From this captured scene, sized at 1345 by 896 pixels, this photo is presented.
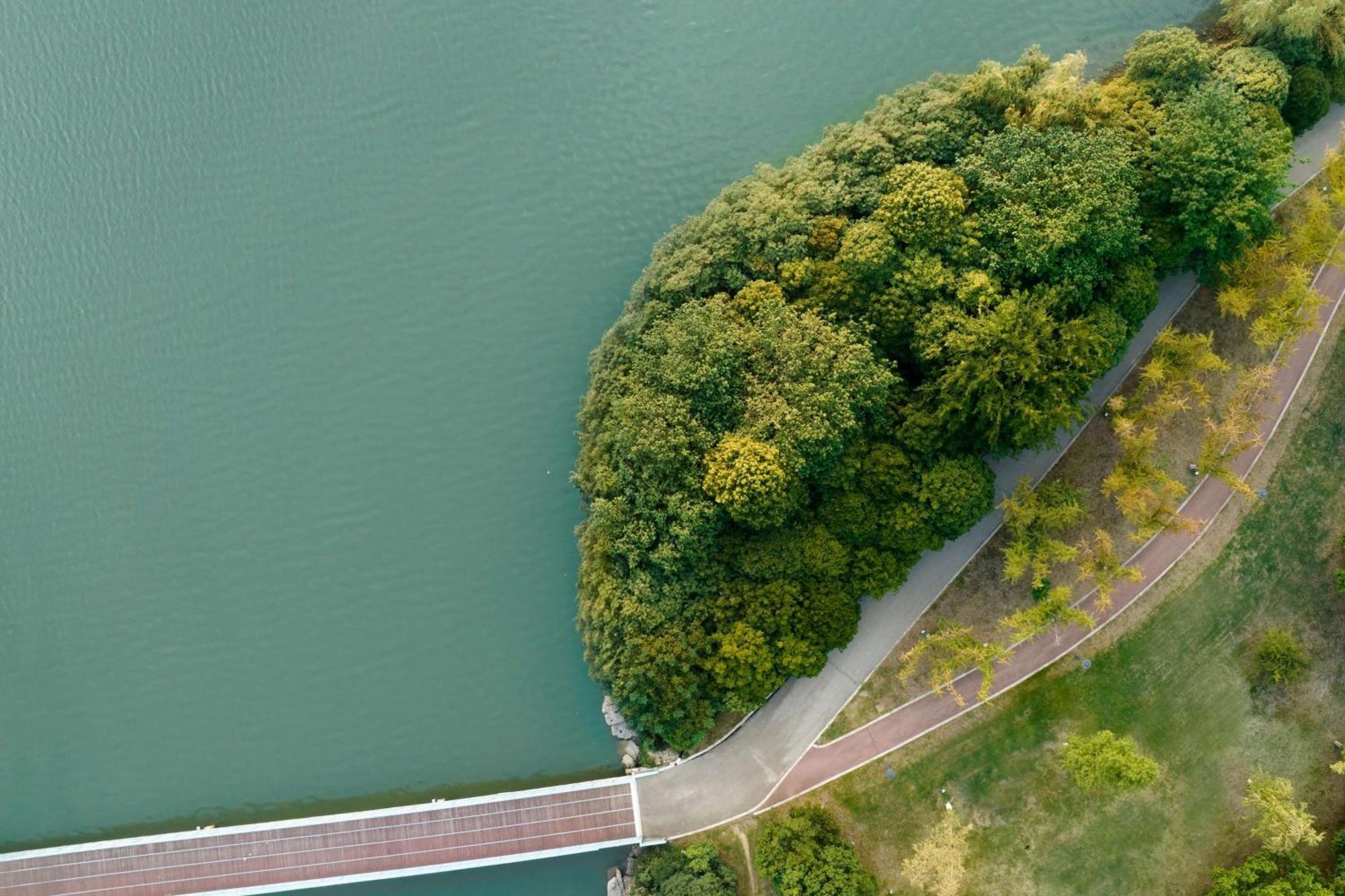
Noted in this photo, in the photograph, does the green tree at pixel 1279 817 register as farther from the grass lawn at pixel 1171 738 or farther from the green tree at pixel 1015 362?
the green tree at pixel 1015 362

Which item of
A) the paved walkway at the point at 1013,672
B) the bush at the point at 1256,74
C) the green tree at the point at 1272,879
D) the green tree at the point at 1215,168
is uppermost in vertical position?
the bush at the point at 1256,74

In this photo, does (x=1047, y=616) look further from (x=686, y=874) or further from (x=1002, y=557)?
(x=686, y=874)

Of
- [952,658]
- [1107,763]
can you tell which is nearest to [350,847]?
[952,658]

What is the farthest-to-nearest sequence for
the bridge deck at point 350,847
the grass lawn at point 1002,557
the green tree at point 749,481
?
the grass lawn at point 1002,557 → the bridge deck at point 350,847 → the green tree at point 749,481

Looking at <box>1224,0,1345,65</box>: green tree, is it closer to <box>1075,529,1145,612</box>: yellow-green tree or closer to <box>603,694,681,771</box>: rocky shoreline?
<box>1075,529,1145,612</box>: yellow-green tree

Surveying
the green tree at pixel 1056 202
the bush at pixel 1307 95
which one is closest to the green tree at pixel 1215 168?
the green tree at pixel 1056 202

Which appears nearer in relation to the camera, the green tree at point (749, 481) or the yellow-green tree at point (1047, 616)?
the green tree at point (749, 481)
